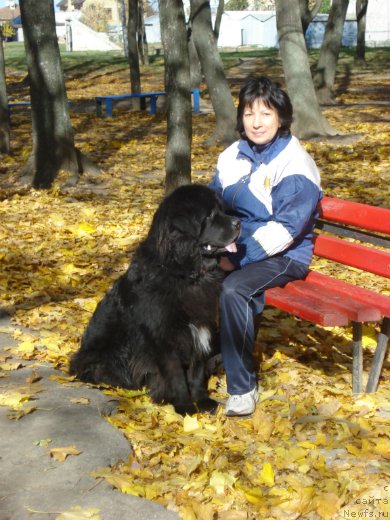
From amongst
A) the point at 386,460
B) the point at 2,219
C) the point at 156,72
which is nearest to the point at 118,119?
the point at 2,219

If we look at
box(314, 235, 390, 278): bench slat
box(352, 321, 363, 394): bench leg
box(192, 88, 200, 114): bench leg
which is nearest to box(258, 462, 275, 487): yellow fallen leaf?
box(352, 321, 363, 394): bench leg

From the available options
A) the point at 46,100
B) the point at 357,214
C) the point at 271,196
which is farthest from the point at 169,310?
the point at 46,100

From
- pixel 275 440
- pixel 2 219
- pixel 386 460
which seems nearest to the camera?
pixel 386 460

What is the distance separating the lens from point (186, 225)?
4168 mm

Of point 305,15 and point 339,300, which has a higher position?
point 305,15

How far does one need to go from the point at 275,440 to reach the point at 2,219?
249 inches

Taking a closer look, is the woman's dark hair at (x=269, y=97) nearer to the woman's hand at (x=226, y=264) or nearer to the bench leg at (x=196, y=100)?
the woman's hand at (x=226, y=264)

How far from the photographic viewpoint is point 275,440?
4.14 meters

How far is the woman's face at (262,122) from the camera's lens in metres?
4.59

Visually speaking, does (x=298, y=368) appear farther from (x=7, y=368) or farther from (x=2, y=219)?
(x=2, y=219)

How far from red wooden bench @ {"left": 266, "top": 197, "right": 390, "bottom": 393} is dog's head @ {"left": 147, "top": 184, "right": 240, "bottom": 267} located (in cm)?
54

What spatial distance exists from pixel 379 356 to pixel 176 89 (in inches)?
209

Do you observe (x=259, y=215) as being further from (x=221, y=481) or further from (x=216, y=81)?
(x=216, y=81)

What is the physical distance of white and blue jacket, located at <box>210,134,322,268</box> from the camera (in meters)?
4.50
